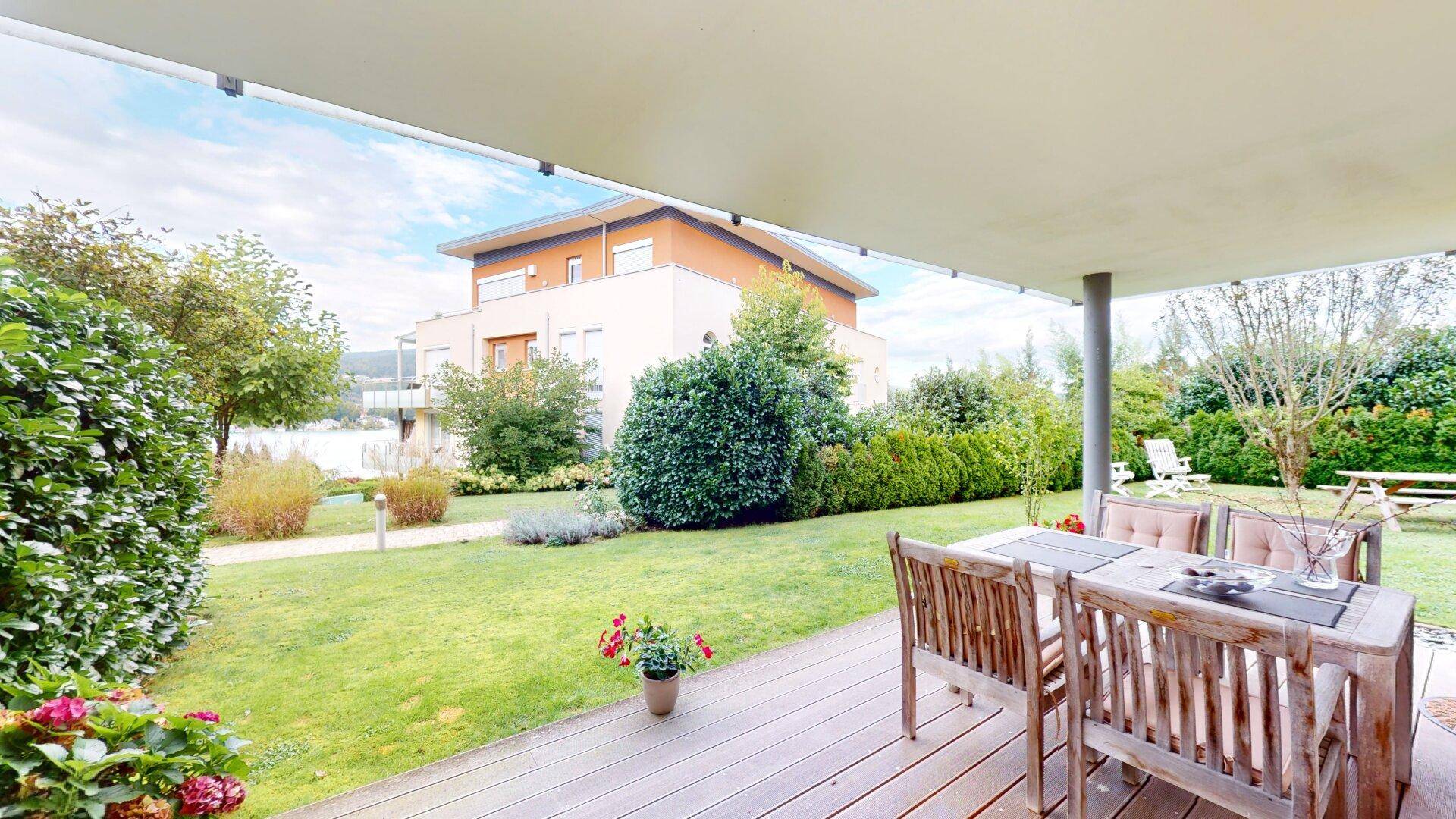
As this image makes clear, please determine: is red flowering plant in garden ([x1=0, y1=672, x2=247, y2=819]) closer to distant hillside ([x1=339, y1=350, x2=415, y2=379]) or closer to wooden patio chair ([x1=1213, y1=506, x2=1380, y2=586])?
wooden patio chair ([x1=1213, y1=506, x2=1380, y2=586])

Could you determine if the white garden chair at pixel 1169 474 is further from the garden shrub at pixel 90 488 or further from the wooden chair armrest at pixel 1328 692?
the garden shrub at pixel 90 488

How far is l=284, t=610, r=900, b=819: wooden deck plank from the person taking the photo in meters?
2.00

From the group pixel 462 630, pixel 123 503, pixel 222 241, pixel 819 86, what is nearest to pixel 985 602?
pixel 819 86

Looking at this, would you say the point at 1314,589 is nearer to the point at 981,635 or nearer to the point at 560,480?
the point at 981,635

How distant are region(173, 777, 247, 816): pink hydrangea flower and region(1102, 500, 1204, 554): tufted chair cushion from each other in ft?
12.4

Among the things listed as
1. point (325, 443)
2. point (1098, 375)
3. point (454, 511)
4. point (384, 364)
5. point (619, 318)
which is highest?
point (619, 318)

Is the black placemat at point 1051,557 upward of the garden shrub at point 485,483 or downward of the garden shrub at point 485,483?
upward

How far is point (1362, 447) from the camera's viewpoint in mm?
8383

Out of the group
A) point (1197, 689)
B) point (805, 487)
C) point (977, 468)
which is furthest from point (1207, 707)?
point (977, 468)

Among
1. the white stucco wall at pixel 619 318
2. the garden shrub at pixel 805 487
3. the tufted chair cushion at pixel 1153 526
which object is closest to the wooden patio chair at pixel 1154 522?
the tufted chair cushion at pixel 1153 526

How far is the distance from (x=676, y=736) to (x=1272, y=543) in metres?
2.98

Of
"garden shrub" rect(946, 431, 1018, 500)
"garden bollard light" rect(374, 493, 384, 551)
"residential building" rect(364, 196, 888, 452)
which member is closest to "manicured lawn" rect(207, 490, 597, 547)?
"garden bollard light" rect(374, 493, 384, 551)

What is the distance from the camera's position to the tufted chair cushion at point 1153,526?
2994 millimetres

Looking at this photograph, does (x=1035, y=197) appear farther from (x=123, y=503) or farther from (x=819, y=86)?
(x=123, y=503)
